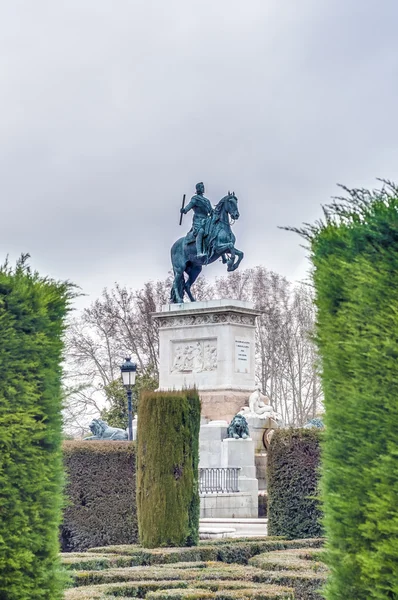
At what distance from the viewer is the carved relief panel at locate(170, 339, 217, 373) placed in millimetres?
27781

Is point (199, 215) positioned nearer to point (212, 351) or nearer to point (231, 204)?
point (231, 204)

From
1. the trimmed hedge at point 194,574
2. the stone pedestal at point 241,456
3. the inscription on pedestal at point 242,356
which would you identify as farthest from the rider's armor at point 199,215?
the trimmed hedge at point 194,574

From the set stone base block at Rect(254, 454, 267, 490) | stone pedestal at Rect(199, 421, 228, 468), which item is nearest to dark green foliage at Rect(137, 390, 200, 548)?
stone base block at Rect(254, 454, 267, 490)

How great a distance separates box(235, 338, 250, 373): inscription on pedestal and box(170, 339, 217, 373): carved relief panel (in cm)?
59

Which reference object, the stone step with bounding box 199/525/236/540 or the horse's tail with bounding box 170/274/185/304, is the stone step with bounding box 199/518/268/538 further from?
the horse's tail with bounding box 170/274/185/304

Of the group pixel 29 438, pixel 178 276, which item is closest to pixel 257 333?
pixel 178 276

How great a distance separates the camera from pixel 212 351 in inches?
1094

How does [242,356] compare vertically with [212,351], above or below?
below

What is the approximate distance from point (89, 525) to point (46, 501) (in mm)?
11036

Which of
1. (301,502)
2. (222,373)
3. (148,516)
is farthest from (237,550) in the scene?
(222,373)

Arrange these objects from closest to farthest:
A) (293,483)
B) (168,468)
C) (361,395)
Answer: (361,395)
(168,468)
(293,483)

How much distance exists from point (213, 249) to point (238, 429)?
678 centimetres

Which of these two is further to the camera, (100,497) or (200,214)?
(200,214)

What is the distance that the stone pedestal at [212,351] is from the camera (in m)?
27.2
